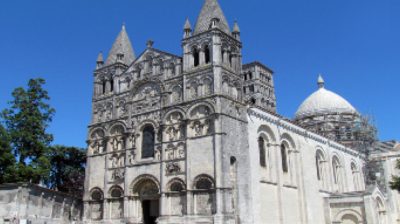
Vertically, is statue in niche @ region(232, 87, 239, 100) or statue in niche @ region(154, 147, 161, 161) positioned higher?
statue in niche @ region(232, 87, 239, 100)

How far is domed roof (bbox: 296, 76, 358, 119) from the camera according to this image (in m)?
54.4

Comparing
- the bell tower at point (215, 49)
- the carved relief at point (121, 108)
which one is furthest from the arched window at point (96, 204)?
the bell tower at point (215, 49)

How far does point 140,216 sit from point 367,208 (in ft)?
59.5

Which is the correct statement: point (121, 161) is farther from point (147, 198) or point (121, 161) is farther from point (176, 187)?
point (176, 187)

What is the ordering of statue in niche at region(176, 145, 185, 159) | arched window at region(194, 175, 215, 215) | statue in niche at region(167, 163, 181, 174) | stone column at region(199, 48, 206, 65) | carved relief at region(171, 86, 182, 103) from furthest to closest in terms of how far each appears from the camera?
carved relief at region(171, 86, 182, 103), stone column at region(199, 48, 206, 65), statue in niche at region(176, 145, 185, 159), statue in niche at region(167, 163, 181, 174), arched window at region(194, 175, 215, 215)

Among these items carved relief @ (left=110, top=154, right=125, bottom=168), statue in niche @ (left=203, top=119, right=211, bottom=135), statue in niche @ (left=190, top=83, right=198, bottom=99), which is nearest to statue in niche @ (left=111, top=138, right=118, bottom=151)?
carved relief @ (left=110, top=154, right=125, bottom=168)

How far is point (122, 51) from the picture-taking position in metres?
36.8

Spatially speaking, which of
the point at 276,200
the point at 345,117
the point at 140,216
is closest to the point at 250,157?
the point at 276,200

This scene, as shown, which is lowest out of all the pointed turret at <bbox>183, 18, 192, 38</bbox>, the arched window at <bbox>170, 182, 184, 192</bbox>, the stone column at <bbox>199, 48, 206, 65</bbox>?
the arched window at <bbox>170, 182, 184, 192</bbox>

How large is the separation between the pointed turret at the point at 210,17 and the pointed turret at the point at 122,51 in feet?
26.8

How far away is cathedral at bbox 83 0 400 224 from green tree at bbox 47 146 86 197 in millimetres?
8552

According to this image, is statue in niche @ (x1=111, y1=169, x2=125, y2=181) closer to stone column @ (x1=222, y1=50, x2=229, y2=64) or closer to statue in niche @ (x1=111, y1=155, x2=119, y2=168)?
statue in niche @ (x1=111, y1=155, x2=119, y2=168)

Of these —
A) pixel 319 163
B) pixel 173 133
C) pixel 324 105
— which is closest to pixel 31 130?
pixel 173 133

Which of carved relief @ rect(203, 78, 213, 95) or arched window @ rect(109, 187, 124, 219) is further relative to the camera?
arched window @ rect(109, 187, 124, 219)
